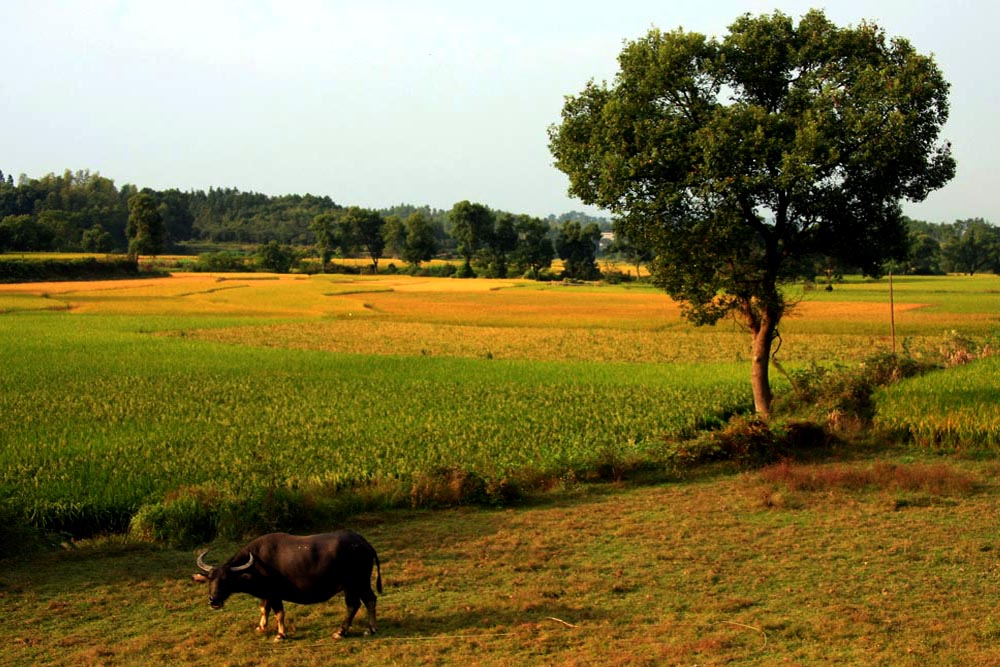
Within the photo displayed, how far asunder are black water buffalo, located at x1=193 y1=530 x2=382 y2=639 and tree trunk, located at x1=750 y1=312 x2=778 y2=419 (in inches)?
508

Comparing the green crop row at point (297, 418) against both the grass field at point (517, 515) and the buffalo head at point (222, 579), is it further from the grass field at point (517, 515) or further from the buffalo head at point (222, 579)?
the buffalo head at point (222, 579)

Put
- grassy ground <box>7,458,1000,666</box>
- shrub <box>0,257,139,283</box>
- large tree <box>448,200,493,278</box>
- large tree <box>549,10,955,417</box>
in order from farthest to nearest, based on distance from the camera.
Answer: large tree <box>448,200,493,278</box> → shrub <box>0,257,139,283</box> → large tree <box>549,10,955,417</box> → grassy ground <box>7,458,1000,666</box>

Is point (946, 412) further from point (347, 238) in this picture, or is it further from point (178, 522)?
point (347, 238)

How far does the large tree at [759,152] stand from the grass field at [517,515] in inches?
145

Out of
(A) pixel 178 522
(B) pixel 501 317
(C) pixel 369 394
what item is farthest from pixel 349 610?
(B) pixel 501 317

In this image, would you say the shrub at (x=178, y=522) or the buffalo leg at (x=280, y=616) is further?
the shrub at (x=178, y=522)

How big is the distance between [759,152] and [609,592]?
10.9m

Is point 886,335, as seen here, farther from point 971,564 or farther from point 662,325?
point 971,564

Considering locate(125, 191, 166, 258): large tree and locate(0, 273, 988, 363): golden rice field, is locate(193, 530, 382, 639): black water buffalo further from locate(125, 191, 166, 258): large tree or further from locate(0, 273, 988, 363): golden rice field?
locate(125, 191, 166, 258): large tree

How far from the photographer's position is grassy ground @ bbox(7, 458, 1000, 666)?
7.79m

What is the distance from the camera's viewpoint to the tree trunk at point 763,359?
755 inches

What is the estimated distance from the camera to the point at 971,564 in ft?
34.0

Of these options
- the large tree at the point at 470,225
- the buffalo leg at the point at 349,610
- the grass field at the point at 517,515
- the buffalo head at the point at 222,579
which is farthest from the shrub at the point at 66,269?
the buffalo leg at the point at 349,610

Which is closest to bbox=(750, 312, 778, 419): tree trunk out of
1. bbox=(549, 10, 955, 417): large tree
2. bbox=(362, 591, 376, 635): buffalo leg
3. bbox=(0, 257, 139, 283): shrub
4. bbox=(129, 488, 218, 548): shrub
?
bbox=(549, 10, 955, 417): large tree
